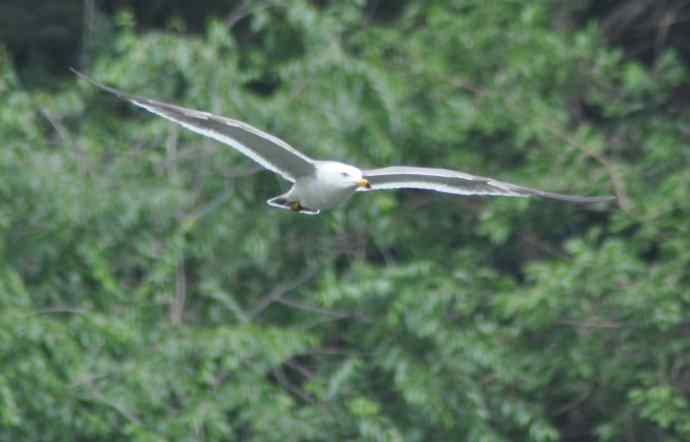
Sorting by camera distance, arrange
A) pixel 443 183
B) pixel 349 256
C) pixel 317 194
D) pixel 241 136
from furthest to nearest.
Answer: pixel 349 256, pixel 443 183, pixel 317 194, pixel 241 136

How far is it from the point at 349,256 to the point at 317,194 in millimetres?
2248

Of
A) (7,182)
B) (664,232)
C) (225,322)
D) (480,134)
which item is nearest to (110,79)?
(7,182)

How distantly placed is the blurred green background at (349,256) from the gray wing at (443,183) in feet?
3.77

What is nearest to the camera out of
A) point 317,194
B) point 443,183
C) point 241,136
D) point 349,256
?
point 241,136

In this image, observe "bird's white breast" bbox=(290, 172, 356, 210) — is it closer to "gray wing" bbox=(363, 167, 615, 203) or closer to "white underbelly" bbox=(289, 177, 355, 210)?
"white underbelly" bbox=(289, 177, 355, 210)

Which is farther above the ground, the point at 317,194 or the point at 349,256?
the point at 349,256

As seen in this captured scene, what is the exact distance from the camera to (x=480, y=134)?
9750mm

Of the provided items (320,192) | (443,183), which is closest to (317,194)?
(320,192)

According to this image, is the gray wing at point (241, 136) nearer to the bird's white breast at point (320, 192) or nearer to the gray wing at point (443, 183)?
the bird's white breast at point (320, 192)

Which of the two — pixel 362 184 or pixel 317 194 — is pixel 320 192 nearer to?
pixel 317 194

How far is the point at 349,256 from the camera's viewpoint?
9.50 metres

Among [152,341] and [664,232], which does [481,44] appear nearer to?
[664,232]

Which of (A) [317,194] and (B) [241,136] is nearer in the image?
(B) [241,136]

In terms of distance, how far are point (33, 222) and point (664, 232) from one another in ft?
9.72
